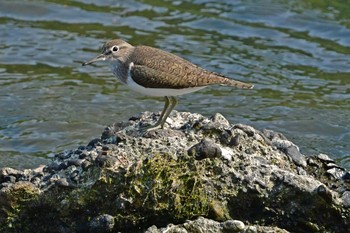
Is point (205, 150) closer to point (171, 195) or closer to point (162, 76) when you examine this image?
point (171, 195)

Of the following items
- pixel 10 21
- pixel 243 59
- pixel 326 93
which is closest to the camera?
pixel 326 93

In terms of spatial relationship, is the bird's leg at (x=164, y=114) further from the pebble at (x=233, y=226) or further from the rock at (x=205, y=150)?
the pebble at (x=233, y=226)

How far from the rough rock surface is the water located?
300 centimetres

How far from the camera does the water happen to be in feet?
36.0

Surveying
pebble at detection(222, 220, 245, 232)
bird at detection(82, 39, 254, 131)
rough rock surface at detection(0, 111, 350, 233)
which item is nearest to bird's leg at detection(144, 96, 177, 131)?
bird at detection(82, 39, 254, 131)

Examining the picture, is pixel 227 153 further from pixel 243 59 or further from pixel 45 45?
pixel 45 45

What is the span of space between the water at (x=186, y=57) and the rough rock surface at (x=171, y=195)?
9.84ft

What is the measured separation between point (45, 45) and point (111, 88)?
188cm

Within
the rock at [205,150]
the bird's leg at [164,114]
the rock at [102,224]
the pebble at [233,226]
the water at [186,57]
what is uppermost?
the rock at [205,150]

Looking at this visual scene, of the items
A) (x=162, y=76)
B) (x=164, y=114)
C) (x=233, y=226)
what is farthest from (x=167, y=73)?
(x=233, y=226)

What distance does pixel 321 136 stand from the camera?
10875mm

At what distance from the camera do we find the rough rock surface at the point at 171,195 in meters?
6.57

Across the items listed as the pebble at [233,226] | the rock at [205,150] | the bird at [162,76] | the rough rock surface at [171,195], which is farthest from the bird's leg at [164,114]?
the pebble at [233,226]

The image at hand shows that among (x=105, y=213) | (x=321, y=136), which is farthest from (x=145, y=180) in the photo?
(x=321, y=136)
